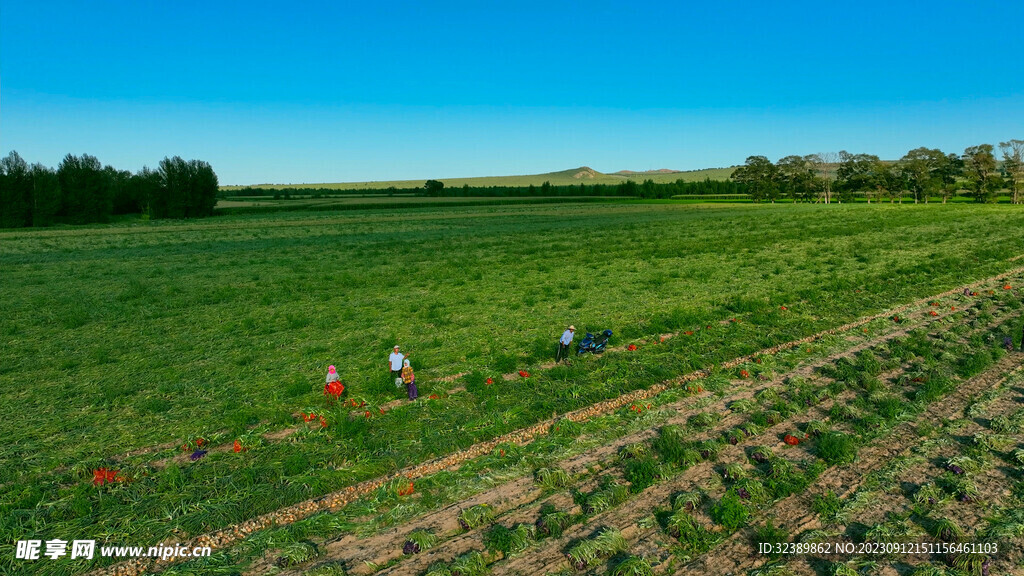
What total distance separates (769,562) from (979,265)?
99.0ft

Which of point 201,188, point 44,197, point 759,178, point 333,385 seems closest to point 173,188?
point 201,188

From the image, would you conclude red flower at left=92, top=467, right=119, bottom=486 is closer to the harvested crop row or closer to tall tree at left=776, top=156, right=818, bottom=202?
the harvested crop row

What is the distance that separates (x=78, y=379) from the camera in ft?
43.2

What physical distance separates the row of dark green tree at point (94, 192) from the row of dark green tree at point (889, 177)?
121140 millimetres

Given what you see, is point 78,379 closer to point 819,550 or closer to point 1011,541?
point 819,550

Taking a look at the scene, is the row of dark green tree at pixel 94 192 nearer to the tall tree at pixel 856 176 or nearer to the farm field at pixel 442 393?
the farm field at pixel 442 393

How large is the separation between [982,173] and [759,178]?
1637 inches

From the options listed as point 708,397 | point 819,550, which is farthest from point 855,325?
point 819,550

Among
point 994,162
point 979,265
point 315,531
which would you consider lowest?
point 315,531

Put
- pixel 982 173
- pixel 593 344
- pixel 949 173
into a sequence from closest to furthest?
pixel 593 344, pixel 982 173, pixel 949 173

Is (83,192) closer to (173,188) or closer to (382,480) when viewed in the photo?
(173,188)

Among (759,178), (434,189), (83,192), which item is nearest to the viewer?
(83,192)

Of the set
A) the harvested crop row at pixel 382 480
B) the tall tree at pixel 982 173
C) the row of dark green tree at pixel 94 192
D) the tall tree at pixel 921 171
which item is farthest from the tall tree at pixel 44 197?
the tall tree at pixel 982 173

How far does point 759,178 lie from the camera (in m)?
129
